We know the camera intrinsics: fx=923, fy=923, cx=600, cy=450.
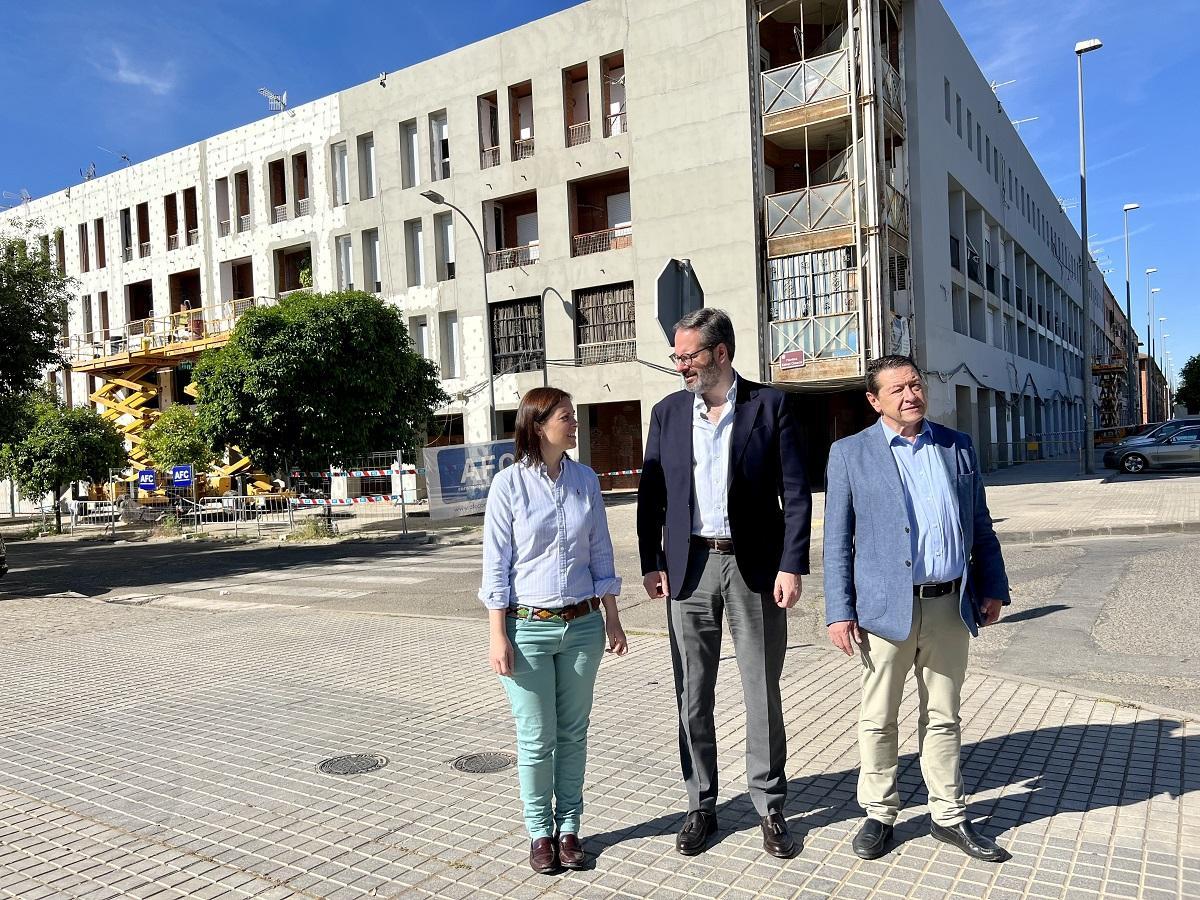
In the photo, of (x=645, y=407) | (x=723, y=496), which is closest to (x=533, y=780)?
(x=723, y=496)

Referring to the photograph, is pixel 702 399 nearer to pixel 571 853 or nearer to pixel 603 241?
pixel 571 853

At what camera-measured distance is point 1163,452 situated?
24656 mm

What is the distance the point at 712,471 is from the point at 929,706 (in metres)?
1.22

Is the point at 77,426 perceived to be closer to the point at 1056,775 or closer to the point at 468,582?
the point at 468,582

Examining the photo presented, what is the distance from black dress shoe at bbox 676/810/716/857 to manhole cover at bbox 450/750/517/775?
1.28m

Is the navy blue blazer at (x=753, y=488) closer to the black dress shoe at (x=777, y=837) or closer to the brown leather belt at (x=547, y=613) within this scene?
the brown leather belt at (x=547, y=613)

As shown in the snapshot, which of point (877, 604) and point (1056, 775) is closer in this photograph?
point (877, 604)

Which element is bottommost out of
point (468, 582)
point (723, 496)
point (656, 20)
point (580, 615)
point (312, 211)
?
point (468, 582)

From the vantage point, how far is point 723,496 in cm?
362

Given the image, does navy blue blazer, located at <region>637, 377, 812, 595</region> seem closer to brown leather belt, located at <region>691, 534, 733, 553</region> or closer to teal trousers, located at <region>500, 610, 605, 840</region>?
brown leather belt, located at <region>691, 534, 733, 553</region>

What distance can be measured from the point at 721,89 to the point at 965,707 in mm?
21923

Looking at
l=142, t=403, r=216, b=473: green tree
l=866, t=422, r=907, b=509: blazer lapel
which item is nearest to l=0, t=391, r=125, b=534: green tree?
l=142, t=403, r=216, b=473: green tree

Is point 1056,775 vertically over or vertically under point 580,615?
under

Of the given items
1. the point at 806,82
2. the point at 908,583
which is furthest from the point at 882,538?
the point at 806,82
